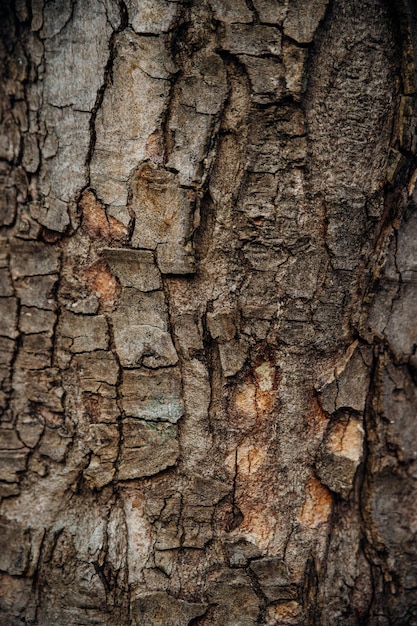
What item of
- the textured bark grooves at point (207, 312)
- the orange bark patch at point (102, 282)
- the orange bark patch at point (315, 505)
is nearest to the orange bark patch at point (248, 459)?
the textured bark grooves at point (207, 312)

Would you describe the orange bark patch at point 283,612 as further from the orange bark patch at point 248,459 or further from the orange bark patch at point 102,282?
the orange bark patch at point 102,282

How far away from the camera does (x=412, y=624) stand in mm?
1442

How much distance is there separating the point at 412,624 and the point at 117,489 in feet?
2.66

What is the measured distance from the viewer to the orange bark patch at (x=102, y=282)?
129cm

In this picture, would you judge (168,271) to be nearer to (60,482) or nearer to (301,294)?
(301,294)

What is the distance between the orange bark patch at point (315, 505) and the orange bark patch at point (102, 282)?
24.6 inches

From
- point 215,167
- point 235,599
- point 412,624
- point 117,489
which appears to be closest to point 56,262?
point 215,167

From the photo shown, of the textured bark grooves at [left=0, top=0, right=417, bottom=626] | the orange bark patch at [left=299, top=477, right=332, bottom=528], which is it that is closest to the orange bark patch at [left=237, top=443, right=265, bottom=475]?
the textured bark grooves at [left=0, top=0, right=417, bottom=626]

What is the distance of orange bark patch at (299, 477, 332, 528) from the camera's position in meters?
1.35

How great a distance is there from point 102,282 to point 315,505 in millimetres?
717

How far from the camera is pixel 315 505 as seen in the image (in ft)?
4.47

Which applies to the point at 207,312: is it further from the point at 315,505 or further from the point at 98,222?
the point at 315,505

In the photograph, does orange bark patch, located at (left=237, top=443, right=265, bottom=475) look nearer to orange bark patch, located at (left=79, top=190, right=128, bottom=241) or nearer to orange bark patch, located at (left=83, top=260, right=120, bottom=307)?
orange bark patch, located at (left=83, top=260, right=120, bottom=307)

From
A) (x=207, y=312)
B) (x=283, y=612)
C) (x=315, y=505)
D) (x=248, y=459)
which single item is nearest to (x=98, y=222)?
(x=207, y=312)
